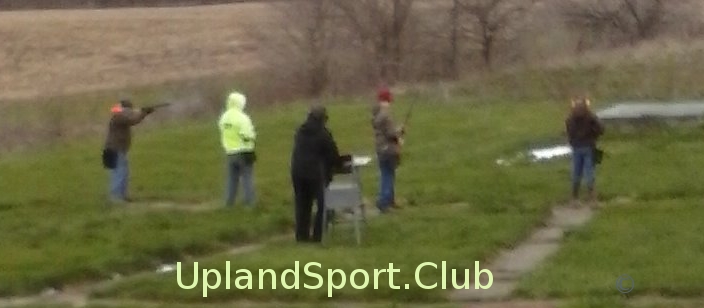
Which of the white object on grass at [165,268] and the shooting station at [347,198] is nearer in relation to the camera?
the white object on grass at [165,268]

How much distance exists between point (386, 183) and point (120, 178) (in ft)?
13.8

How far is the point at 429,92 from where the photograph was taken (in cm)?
3831

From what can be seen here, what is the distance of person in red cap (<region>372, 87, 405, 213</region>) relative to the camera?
63.4ft

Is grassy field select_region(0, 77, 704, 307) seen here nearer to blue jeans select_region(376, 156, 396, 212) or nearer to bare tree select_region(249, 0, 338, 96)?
blue jeans select_region(376, 156, 396, 212)

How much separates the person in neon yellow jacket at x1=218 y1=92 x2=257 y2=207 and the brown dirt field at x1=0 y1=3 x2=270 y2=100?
115ft

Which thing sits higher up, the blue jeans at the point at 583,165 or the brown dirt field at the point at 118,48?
the blue jeans at the point at 583,165

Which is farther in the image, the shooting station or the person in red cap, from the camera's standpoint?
the person in red cap

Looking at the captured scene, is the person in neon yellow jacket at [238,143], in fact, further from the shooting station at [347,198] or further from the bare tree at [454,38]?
the bare tree at [454,38]

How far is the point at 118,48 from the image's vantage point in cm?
6391

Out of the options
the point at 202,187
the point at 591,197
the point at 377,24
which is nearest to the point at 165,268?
the point at 591,197

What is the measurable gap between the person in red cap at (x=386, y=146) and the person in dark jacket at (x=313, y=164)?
2.85m

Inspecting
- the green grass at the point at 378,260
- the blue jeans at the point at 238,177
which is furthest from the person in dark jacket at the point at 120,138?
the green grass at the point at 378,260

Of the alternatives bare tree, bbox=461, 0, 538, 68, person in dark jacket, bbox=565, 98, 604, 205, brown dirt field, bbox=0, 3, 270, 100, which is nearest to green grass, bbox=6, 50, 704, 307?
person in dark jacket, bbox=565, 98, 604, 205

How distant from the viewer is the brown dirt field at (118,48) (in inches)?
2276
